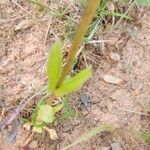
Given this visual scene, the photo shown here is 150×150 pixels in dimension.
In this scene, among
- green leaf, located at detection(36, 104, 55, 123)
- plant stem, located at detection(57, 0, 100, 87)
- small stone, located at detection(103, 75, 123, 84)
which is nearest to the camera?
plant stem, located at detection(57, 0, 100, 87)

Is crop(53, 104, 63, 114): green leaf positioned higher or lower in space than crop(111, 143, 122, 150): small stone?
higher

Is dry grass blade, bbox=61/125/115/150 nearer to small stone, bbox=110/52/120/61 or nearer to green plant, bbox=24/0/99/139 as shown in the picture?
green plant, bbox=24/0/99/139

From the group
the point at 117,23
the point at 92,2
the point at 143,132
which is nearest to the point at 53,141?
the point at 143,132

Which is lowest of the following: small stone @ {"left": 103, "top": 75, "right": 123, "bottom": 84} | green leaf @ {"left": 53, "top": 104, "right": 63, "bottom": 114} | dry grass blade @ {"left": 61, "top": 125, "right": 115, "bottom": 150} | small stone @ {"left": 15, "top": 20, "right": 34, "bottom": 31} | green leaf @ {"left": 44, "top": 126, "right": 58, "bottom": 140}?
green leaf @ {"left": 44, "top": 126, "right": 58, "bottom": 140}

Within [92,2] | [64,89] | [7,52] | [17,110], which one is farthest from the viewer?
→ [7,52]

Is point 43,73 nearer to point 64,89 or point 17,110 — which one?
point 17,110

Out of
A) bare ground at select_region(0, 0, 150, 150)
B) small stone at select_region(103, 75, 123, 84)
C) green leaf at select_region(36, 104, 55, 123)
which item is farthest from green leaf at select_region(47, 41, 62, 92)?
small stone at select_region(103, 75, 123, 84)

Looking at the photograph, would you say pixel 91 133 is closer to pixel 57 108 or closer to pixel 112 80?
pixel 57 108

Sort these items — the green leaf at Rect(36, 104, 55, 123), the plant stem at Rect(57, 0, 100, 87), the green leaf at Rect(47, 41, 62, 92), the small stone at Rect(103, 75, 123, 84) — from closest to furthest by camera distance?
the plant stem at Rect(57, 0, 100, 87), the green leaf at Rect(47, 41, 62, 92), the green leaf at Rect(36, 104, 55, 123), the small stone at Rect(103, 75, 123, 84)

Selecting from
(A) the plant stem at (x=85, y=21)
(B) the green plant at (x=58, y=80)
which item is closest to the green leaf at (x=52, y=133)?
(B) the green plant at (x=58, y=80)
